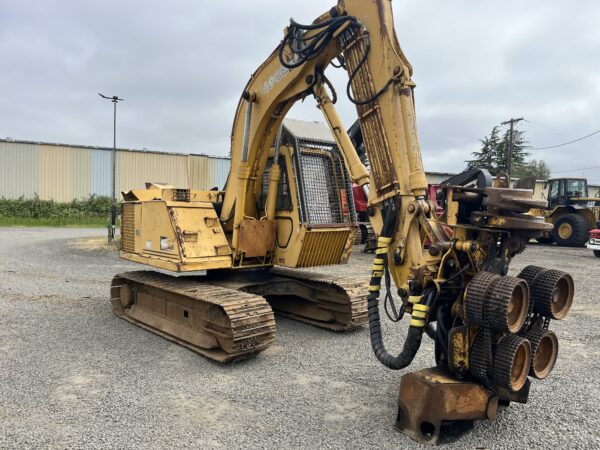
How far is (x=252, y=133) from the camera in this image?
6.40m

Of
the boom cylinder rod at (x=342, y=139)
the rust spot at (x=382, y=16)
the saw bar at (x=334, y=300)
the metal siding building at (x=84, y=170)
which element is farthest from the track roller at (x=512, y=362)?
the metal siding building at (x=84, y=170)

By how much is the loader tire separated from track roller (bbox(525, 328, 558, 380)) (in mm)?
18805

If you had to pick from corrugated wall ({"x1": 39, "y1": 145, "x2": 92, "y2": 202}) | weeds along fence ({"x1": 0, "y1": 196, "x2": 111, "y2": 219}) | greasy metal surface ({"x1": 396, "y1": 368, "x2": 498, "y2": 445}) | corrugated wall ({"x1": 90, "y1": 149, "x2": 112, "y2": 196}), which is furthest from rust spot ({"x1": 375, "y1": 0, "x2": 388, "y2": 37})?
corrugated wall ({"x1": 39, "y1": 145, "x2": 92, "y2": 202})

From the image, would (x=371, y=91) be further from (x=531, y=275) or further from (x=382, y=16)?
(x=531, y=275)

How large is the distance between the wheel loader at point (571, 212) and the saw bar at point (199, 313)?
1774cm

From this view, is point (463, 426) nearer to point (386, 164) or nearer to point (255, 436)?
point (255, 436)

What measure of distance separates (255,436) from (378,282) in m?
1.61

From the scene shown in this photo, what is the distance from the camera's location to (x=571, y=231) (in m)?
20.6

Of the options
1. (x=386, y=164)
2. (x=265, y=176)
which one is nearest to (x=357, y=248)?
(x=265, y=176)

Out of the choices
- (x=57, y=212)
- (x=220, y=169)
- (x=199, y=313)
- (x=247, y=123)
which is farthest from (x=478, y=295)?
(x=220, y=169)

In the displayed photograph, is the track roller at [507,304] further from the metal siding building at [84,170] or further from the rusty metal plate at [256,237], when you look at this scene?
the metal siding building at [84,170]

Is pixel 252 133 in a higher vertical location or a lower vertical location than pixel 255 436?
higher

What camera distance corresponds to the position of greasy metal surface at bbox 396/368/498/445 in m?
3.59

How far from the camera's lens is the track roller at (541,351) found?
12.4 feet
